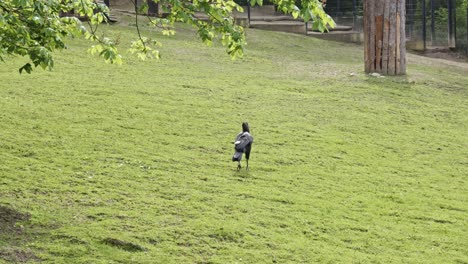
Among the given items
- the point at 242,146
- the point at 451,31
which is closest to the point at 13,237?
the point at 242,146

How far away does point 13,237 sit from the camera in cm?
952

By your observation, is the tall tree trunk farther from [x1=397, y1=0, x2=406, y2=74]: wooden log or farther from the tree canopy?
the tree canopy

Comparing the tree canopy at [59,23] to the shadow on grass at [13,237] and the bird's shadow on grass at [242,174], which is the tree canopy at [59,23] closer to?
the shadow on grass at [13,237]

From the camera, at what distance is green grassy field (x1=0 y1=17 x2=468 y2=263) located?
32.9 ft

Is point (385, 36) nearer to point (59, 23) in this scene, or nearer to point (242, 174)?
point (242, 174)

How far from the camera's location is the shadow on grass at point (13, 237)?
29.4ft

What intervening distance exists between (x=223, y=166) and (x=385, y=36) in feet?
29.5

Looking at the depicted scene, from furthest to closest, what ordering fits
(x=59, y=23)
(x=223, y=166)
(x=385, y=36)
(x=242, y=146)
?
(x=385, y=36)
(x=223, y=166)
(x=242, y=146)
(x=59, y=23)

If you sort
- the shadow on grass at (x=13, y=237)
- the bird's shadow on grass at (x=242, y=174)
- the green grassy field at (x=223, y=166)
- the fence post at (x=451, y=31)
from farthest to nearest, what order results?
the fence post at (x=451, y=31) < the bird's shadow on grass at (x=242, y=174) < the green grassy field at (x=223, y=166) < the shadow on grass at (x=13, y=237)

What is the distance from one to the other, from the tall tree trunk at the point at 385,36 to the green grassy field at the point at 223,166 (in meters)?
0.50

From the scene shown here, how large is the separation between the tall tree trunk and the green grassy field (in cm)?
50

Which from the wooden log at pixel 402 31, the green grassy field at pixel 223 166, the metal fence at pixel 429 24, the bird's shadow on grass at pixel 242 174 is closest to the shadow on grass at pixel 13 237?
the green grassy field at pixel 223 166

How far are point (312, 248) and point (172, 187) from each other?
2359 millimetres

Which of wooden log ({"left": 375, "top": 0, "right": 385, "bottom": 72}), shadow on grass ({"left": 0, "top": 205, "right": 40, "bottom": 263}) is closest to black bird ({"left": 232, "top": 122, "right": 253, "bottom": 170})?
shadow on grass ({"left": 0, "top": 205, "right": 40, "bottom": 263})
